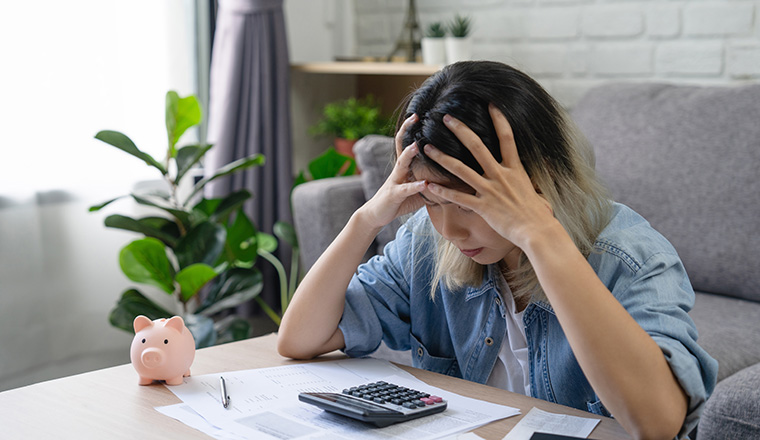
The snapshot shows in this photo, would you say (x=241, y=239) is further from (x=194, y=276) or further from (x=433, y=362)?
(x=433, y=362)

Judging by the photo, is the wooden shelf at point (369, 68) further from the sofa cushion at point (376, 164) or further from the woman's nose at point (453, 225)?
the woman's nose at point (453, 225)

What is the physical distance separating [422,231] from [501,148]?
0.29 m

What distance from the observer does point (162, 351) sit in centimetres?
92

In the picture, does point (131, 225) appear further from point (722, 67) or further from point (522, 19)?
point (722, 67)

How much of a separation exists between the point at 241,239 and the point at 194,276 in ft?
1.08

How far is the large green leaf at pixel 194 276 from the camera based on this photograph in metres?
1.82

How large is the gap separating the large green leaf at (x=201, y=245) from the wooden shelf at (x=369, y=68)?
2.86 ft

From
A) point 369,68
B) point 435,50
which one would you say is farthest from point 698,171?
point 369,68

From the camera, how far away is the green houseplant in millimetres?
1842

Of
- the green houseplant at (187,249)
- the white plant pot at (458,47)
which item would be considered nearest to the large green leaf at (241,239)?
the green houseplant at (187,249)

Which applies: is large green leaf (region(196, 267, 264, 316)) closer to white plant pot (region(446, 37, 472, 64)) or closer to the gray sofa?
the gray sofa

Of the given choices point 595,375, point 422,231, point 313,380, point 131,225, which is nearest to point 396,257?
point 422,231

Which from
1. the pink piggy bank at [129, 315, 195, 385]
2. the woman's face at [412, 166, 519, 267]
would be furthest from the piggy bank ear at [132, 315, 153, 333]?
the woman's face at [412, 166, 519, 267]

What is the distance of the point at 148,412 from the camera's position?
0.85 meters
